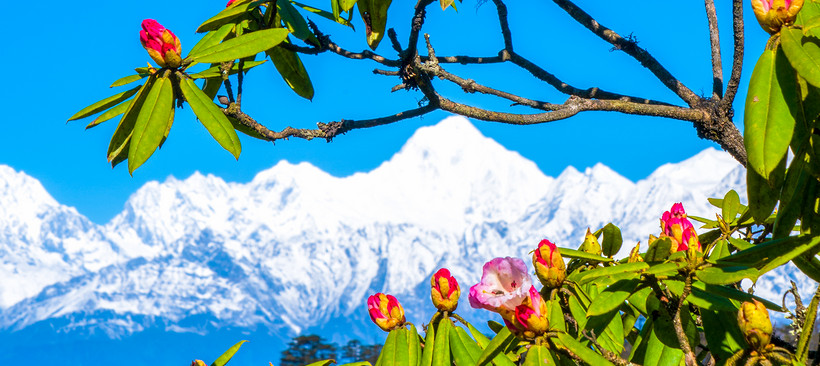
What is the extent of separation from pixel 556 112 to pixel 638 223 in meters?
204

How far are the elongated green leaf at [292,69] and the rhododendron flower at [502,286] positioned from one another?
4.07 feet

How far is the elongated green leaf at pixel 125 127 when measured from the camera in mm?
1653

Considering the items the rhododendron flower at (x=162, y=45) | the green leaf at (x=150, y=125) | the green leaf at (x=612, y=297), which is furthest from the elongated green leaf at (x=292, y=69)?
the green leaf at (x=612, y=297)

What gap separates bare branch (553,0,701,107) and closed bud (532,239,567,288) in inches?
43.6

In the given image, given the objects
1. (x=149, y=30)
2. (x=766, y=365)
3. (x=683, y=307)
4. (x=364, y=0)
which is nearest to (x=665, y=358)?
(x=683, y=307)

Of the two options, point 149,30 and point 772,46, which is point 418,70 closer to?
point 149,30

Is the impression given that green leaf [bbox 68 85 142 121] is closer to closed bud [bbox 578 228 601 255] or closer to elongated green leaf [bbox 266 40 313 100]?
elongated green leaf [bbox 266 40 313 100]

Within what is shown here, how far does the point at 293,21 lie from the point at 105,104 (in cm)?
60

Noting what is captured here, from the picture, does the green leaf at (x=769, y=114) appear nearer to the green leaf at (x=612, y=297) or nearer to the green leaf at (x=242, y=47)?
the green leaf at (x=612, y=297)

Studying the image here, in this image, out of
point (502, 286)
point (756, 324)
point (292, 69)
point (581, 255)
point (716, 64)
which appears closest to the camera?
point (756, 324)

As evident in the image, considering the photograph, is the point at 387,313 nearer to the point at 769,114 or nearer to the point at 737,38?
the point at 769,114

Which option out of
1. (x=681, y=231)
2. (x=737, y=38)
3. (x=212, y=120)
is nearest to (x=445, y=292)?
(x=681, y=231)

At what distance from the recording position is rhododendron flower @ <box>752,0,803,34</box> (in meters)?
1.02

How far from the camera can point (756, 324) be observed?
1077mm
